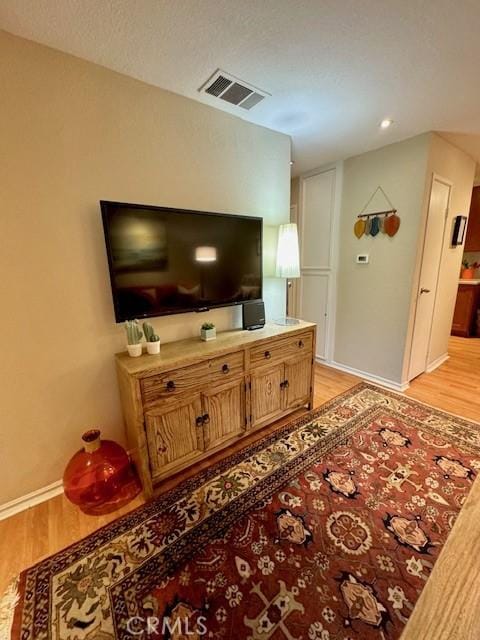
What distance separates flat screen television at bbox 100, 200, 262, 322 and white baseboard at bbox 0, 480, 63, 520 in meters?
1.10

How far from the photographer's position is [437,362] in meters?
3.29

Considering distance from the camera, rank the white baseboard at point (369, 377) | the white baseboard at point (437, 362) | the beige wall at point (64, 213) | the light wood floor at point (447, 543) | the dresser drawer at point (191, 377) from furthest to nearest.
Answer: the white baseboard at point (437, 362) → the white baseboard at point (369, 377) → the dresser drawer at point (191, 377) → the beige wall at point (64, 213) → the light wood floor at point (447, 543)

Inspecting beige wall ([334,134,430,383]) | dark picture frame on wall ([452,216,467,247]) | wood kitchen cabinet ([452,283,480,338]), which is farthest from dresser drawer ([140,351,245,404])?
wood kitchen cabinet ([452,283,480,338])

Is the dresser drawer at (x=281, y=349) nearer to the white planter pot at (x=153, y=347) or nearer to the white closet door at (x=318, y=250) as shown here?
the white planter pot at (x=153, y=347)

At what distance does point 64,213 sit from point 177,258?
0.64m

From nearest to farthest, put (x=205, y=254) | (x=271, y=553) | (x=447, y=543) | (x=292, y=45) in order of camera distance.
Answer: (x=447, y=543) < (x=271, y=553) < (x=292, y=45) < (x=205, y=254)

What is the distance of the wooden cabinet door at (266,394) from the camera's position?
1911 mm

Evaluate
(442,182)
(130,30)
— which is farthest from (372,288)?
(130,30)

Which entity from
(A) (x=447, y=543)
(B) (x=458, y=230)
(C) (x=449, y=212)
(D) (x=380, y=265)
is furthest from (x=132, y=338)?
(B) (x=458, y=230)

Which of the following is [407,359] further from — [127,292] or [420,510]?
[127,292]

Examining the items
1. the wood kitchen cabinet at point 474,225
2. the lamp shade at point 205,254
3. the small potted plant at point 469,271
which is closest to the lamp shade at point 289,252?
the lamp shade at point 205,254

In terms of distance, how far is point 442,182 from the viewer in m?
2.53

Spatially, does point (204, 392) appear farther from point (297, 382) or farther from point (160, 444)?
point (297, 382)

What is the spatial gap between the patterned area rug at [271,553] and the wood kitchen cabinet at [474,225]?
3.94 m
